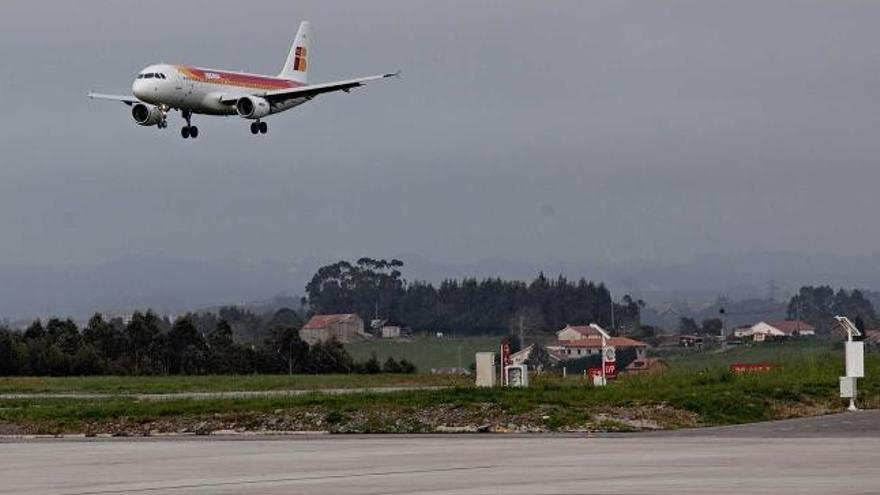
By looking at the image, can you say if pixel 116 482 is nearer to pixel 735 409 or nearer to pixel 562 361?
pixel 735 409

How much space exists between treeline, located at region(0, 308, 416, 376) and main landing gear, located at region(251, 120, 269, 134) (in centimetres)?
1574

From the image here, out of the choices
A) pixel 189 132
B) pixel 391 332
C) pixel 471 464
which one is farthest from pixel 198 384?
pixel 391 332

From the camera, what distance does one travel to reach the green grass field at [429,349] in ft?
347

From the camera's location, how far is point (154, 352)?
113 meters

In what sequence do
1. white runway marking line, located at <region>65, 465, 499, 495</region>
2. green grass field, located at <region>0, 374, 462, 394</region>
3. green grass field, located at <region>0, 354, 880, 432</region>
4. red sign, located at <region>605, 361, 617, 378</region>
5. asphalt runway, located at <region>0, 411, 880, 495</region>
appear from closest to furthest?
asphalt runway, located at <region>0, 411, 880, 495</region> < white runway marking line, located at <region>65, 465, 499, 495</region> < green grass field, located at <region>0, 354, 880, 432</region> < red sign, located at <region>605, 361, 617, 378</region> < green grass field, located at <region>0, 374, 462, 394</region>

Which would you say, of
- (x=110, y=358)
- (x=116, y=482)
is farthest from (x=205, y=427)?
(x=110, y=358)

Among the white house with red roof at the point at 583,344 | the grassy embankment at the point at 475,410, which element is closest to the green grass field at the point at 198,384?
the white house with red roof at the point at 583,344

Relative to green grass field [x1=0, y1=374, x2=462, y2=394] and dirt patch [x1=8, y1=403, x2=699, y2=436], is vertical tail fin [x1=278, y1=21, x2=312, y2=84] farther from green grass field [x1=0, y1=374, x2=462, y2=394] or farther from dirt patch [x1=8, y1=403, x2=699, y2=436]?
dirt patch [x1=8, y1=403, x2=699, y2=436]

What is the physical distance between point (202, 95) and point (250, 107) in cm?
253

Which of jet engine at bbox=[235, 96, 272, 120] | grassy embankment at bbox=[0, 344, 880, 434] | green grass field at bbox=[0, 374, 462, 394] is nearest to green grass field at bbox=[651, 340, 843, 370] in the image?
green grass field at bbox=[0, 374, 462, 394]

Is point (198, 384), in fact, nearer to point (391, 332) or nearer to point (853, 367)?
point (853, 367)

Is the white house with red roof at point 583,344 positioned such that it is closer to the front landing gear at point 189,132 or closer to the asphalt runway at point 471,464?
the front landing gear at point 189,132

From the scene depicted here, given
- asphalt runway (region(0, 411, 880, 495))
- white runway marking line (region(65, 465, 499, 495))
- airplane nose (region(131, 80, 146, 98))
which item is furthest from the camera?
airplane nose (region(131, 80, 146, 98))

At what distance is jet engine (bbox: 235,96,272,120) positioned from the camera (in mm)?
94938
